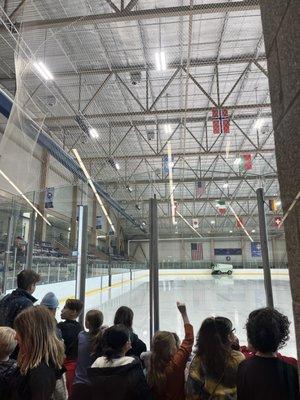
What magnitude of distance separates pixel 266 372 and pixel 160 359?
71 centimetres

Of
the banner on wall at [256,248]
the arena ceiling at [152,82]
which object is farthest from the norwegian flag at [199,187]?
the banner on wall at [256,248]

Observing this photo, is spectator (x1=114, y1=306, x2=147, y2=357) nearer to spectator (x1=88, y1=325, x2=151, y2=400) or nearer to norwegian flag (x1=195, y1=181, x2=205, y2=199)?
spectator (x1=88, y1=325, x2=151, y2=400)

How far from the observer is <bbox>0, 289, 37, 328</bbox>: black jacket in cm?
285

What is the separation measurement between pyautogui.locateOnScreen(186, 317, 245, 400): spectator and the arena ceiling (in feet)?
8.21

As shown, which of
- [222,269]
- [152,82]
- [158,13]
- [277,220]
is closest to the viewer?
[277,220]

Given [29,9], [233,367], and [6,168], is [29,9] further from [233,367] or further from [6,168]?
[233,367]

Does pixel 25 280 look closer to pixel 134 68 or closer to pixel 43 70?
pixel 43 70

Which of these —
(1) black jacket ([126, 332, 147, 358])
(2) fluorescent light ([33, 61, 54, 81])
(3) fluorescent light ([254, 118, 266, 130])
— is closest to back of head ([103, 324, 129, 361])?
(1) black jacket ([126, 332, 147, 358])

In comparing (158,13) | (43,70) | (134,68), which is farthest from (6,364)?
(134,68)

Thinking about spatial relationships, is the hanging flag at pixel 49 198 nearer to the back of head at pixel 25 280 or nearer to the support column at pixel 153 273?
the support column at pixel 153 273

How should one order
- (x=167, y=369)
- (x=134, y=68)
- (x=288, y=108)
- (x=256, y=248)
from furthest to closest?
(x=134, y=68)
(x=256, y=248)
(x=167, y=369)
(x=288, y=108)

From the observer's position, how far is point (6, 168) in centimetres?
452

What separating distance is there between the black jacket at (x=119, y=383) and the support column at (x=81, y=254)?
2864mm

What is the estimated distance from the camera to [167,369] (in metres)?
2.10
